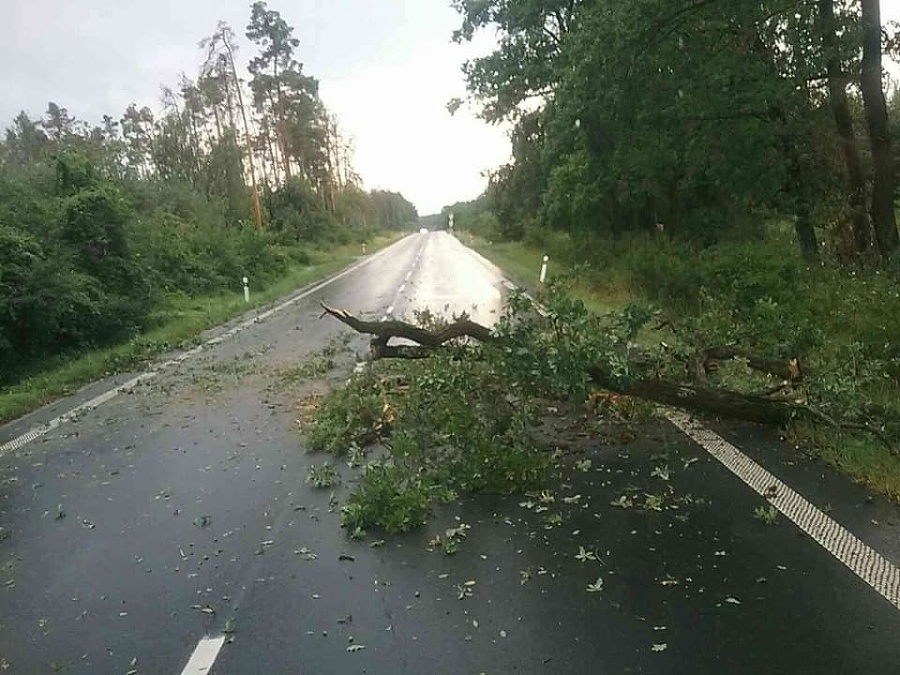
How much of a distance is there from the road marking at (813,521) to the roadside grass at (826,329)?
0.61 metres

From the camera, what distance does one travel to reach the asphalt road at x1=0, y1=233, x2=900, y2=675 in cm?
361

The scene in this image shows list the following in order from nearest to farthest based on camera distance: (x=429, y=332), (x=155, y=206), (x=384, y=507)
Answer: (x=384, y=507)
(x=429, y=332)
(x=155, y=206)

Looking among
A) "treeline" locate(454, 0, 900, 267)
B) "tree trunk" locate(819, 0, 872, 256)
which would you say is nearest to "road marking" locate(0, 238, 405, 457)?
"treeline" locate(454, 0, 900, 267)

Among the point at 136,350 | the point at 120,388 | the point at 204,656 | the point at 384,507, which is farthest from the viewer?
the point at 136,350

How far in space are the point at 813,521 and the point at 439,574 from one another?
2.47m

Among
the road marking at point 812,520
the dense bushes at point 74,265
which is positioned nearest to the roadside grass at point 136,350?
the dense bushes at point 74,265

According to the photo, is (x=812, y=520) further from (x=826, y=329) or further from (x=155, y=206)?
(x=155, y=206)

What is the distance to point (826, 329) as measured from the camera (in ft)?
32.7

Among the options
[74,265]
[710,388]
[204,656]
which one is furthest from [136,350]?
[204,656]

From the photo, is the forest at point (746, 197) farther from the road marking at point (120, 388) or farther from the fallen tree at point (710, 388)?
the road marking at point (120, 388)

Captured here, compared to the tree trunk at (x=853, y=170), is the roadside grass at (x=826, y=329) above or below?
below

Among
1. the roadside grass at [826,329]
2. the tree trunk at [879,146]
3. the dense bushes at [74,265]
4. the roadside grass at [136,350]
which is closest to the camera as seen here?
the roadside grass at [826,329]

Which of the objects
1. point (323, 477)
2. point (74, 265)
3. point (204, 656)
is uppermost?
point (74, 265)

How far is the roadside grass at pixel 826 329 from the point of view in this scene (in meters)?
6.17
